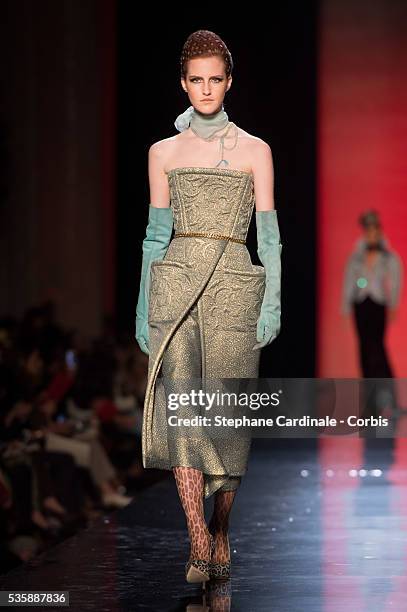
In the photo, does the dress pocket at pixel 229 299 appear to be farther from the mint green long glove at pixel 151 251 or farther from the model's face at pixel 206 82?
the model's face at pixel 206 82

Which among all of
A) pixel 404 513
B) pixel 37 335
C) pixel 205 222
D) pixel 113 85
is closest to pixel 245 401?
pixel 205 222

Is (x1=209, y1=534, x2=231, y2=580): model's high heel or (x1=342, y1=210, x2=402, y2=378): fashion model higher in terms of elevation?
(x1=342, y1=210, x2=402, y2=378): fashion model

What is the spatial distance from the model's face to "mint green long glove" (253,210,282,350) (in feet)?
0.99

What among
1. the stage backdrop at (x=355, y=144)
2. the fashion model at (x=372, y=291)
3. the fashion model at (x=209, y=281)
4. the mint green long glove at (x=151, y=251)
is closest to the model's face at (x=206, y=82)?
the fashion model at (x=209, y=281)

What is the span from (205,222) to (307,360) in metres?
8.05

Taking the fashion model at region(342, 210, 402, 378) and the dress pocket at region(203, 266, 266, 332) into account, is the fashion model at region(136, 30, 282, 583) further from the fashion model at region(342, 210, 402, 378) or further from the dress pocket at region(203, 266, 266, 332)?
the fashion model at region(342, 210, 402, 378)

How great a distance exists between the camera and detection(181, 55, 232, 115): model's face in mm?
3822

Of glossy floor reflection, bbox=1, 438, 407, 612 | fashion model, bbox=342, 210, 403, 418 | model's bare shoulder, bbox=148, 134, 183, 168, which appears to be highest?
model's bare shoulder, bbox=148, 134, 183, 168

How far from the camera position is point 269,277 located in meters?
3.82

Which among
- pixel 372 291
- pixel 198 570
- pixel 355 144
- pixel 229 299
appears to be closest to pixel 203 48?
pixel 229 299

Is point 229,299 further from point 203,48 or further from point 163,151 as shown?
point 203,48

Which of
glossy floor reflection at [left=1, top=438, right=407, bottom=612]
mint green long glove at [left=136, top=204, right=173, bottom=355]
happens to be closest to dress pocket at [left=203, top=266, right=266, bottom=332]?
mint green long glove at [left=136, top=204, right=173, bottom=355]

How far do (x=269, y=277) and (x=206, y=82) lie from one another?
515mm

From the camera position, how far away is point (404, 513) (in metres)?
5.14
